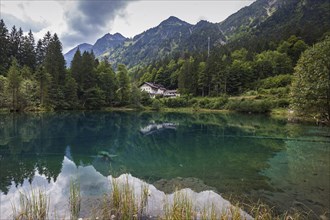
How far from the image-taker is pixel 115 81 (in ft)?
240

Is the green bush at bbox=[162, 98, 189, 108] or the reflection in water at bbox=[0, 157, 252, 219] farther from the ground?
the green bush at bbox=[162, 98, 189, 108]

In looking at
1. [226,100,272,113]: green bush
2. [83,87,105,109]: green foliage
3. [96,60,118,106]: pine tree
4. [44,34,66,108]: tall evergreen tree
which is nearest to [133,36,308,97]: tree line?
[226,100,272,113]: green bush

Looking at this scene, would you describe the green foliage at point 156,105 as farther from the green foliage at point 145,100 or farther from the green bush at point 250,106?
the green bush at point 250,106

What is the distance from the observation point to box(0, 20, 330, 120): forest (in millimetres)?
53466

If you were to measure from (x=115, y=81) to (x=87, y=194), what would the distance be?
66.4 meters

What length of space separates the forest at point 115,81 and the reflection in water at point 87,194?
143 ft

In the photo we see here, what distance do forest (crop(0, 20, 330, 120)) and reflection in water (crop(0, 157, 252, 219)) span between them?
4363cm

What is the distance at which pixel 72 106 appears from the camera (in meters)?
62.1

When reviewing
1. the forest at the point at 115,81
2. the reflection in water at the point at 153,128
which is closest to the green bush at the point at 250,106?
the forest at the point at 115,81

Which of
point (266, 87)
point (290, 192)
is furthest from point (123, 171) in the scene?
point (266, 87)

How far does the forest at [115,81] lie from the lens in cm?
5347

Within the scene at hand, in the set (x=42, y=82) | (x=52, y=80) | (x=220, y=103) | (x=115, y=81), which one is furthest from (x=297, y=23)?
(x=42, y=82)

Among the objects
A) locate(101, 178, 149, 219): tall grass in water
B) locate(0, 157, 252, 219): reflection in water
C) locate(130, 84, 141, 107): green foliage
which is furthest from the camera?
locate(130, 84, 141, 107): green foliage

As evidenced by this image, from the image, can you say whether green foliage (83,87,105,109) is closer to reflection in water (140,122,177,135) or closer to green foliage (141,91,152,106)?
green foliage (141,91,152,106)
